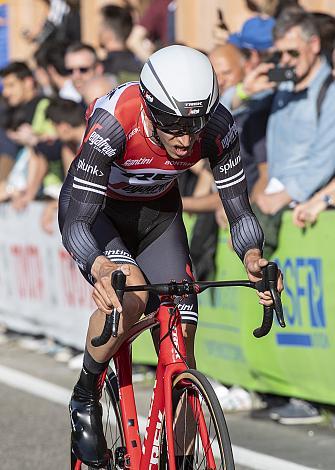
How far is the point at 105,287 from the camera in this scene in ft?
15.9

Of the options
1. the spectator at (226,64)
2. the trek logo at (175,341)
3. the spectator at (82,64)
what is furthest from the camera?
the spectator at (82,64)

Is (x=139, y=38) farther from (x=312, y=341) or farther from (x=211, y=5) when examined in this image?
(x=312, y=341)

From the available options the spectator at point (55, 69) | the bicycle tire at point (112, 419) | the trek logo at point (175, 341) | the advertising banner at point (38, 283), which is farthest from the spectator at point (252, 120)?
the trek logo at point (175, 341)

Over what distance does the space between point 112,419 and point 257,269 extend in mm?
1185

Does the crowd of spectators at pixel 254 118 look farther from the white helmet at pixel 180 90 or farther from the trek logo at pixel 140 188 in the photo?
the white helmet at pixel 180 90

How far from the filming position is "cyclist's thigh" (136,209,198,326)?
5582mm

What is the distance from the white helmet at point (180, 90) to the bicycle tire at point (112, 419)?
53.0 inches

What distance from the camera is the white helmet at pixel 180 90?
16.3 feet

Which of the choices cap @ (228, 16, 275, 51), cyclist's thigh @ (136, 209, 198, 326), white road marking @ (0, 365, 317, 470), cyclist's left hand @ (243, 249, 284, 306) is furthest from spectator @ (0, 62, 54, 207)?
cyclist's left hand @ (243, 249, 284, 306)

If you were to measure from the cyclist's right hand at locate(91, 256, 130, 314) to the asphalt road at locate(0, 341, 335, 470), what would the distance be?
2441 millimetres

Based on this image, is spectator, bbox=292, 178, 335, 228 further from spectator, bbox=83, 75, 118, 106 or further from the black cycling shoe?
spectator, bbox=83, 75, 118, 106

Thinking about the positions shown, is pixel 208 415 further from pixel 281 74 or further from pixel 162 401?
pixel 281 74

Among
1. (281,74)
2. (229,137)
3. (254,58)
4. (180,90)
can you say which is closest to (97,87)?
(254,58)

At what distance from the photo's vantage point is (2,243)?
13.2m
